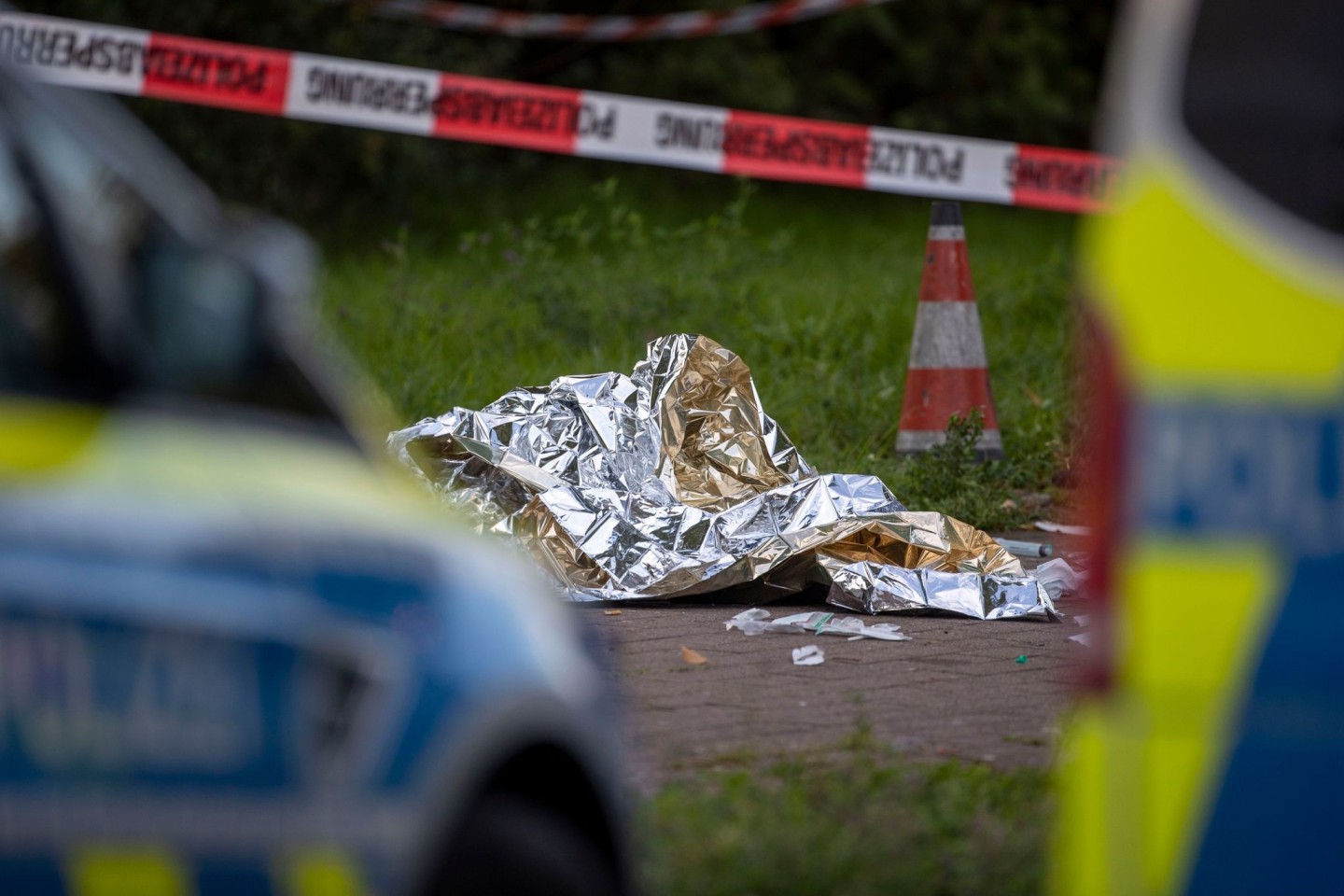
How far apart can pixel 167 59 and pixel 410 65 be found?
5409 mm

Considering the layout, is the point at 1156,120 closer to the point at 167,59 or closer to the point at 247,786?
the point at 247,786

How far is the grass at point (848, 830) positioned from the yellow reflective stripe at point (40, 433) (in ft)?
4.48

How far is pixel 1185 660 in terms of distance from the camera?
70.7 inches

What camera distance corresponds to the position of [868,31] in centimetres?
1705

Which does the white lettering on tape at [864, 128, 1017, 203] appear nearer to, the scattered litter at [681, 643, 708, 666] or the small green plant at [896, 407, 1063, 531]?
the small green plant at [896, 407, 1063, 531]

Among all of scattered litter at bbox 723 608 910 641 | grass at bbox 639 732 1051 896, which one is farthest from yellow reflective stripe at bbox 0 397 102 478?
scattered litter at bbox 723 608 910 641

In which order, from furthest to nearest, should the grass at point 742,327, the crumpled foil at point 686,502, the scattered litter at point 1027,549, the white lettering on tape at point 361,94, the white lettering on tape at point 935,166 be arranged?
the white lettering on tape at point 361,94 → the white lettering on tape at point 935,166 → the grass at point 742,327 → the scattered litter at point 1027,549 → the crumpled foil at point 686,502

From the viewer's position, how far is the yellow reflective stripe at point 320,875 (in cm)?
157

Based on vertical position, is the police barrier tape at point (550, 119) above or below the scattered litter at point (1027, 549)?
above

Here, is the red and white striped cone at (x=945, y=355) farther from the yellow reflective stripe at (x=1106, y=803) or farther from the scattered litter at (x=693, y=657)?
the yellow reflective stripe at (x=1106, y=803)

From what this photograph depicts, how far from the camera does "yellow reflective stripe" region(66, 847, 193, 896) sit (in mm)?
1504

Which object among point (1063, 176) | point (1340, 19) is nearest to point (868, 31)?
point (1063, 176)

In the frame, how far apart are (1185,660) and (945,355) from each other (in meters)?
4.43

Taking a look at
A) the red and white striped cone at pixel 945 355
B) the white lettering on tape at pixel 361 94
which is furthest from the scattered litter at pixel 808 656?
the white lettering on tape at pixel 361 94
